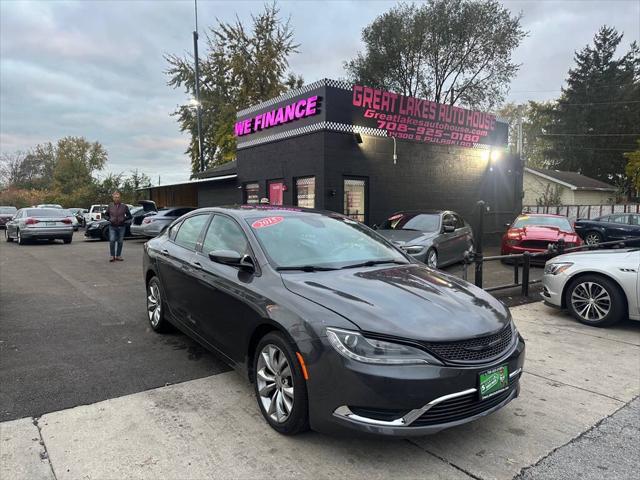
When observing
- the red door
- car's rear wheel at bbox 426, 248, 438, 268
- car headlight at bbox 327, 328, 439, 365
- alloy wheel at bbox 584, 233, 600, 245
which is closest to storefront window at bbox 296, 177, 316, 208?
the red door

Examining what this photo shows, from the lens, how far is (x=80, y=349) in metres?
4.49

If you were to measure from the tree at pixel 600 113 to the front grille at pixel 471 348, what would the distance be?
46005 millimetres

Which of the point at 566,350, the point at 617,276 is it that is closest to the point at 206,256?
the point at 566,350

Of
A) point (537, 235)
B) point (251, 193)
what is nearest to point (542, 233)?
point (537, 235)

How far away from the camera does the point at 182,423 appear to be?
305 cm

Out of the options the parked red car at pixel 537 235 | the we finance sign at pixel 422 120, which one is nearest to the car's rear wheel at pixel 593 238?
the we finance sign at pixel 422 120

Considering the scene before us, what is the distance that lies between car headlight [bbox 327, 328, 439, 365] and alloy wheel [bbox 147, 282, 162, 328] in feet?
10.3

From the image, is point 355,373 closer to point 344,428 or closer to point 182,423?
point 344,428

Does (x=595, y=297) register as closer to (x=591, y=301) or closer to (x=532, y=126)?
(x=591, y=301)

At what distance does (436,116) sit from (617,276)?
998 cm

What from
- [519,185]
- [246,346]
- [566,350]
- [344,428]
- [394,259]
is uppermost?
[519,185]

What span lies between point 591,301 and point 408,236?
3.91 m

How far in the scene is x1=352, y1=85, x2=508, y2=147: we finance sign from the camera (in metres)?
12.6

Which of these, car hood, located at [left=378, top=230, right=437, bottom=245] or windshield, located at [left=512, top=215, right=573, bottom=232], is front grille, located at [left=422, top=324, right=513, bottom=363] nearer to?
car hood, located at [left=378, top=230, right=437, bottom=245]
